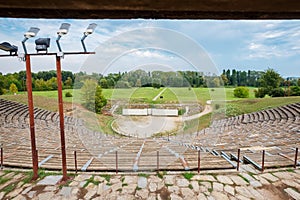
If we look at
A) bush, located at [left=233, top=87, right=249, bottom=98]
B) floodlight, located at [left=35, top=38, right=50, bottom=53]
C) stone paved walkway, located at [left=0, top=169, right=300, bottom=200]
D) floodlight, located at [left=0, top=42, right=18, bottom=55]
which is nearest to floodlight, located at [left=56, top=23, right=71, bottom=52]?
floodlight, located at [left=35, top=38, right=50, bottom=53]

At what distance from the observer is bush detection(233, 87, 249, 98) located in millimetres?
21500

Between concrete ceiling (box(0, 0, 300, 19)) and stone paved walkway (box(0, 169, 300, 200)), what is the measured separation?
2.34m

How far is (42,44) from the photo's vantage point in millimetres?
→ 2732

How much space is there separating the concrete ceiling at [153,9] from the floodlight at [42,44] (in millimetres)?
1325

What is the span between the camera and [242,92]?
2198 cm

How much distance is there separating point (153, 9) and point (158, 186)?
98.2 inches

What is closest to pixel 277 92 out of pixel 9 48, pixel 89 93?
pixel 89 93

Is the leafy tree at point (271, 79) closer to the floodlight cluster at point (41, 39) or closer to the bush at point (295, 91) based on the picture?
the bush at point (295, 91)

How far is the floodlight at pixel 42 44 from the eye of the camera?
2.72 meters

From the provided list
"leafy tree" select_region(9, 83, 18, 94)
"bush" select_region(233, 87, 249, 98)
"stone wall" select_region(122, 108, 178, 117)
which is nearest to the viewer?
"stone wall" select_region(122, 108, 178, 117)

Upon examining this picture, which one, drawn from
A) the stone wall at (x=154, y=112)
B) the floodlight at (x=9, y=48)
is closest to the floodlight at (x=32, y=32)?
the floodlight at (x=9, y=48)

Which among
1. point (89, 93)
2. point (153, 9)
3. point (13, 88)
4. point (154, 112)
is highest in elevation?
point (153, 9)

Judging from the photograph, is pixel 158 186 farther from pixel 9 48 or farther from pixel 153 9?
pixel 9 48

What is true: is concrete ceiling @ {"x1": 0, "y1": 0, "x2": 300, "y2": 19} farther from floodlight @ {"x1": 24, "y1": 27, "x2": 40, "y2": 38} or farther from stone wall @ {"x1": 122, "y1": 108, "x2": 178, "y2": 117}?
stone wall @ {"x1": 122, "y1": 108, "x2": 178, "y2": 117}
